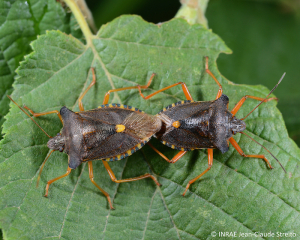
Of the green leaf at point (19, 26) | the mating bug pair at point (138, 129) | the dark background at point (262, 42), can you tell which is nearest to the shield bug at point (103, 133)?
the mating bug pair at point (138, 129)

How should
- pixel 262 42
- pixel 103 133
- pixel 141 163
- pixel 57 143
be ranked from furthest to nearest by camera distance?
pixel 262 42 < pixel 141 163 < pixel 103 133 < pixel 57 143

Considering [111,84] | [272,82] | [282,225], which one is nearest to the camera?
[282,225]

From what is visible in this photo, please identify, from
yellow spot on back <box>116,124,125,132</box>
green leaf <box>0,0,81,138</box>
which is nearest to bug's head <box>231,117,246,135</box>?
yellow spot on back <box>116,124,125,132</box>

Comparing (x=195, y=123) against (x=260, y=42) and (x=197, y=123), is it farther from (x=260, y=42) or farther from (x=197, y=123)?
(x=260, y=42)

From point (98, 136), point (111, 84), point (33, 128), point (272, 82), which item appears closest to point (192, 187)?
point (98, 136)

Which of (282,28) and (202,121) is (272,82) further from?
(202,121)

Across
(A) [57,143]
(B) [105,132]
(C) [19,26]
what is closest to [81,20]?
(C) [19,26]

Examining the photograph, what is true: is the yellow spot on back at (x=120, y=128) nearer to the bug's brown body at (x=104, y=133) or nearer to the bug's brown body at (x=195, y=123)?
the bug's brown body at (x=104, y=133)
